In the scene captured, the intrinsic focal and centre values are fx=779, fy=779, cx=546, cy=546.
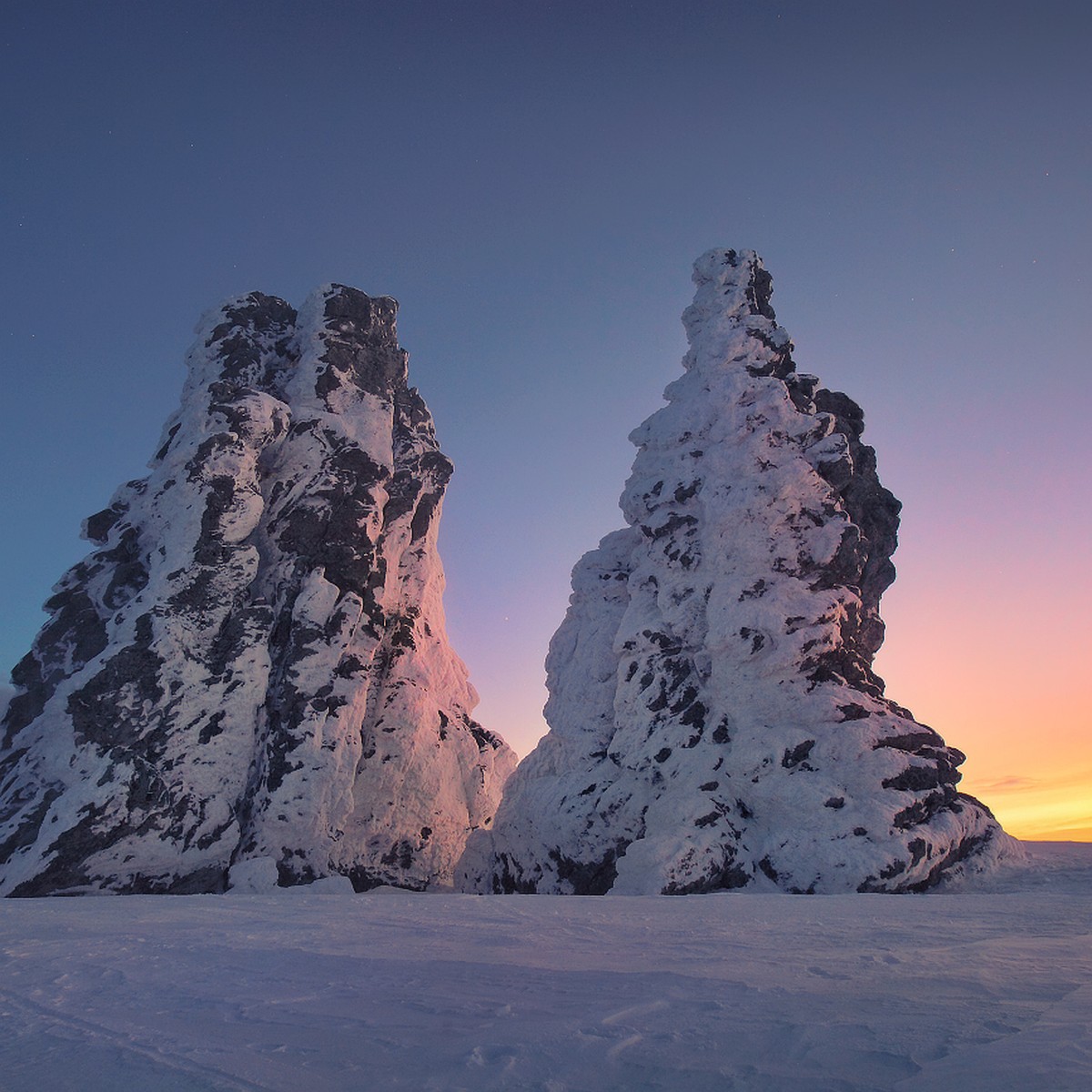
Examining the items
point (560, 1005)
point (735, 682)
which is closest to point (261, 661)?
point (735, 682)

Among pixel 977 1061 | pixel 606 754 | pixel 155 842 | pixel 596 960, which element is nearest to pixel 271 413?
pixel 155 842

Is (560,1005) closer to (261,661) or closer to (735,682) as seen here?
(735,682)

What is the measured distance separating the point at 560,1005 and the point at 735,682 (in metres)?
13.5

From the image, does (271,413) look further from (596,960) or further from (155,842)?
(596,960)

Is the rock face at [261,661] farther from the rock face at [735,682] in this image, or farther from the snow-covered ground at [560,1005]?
the snow-covered ground at [560,1005]

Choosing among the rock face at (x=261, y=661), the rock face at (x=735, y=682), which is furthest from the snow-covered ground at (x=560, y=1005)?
the rock face at (x=261, y=661)

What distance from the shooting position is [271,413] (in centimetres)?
2355

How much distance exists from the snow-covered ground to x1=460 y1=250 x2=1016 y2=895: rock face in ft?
21.7

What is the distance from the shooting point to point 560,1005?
14.6 ft

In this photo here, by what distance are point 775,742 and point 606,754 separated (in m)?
4.06

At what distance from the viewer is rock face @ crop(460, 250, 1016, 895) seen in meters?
14.9

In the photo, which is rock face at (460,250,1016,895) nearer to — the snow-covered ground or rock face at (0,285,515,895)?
rock face at (0,285,515,895)

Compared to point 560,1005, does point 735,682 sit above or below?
above

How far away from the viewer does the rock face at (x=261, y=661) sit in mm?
18828
